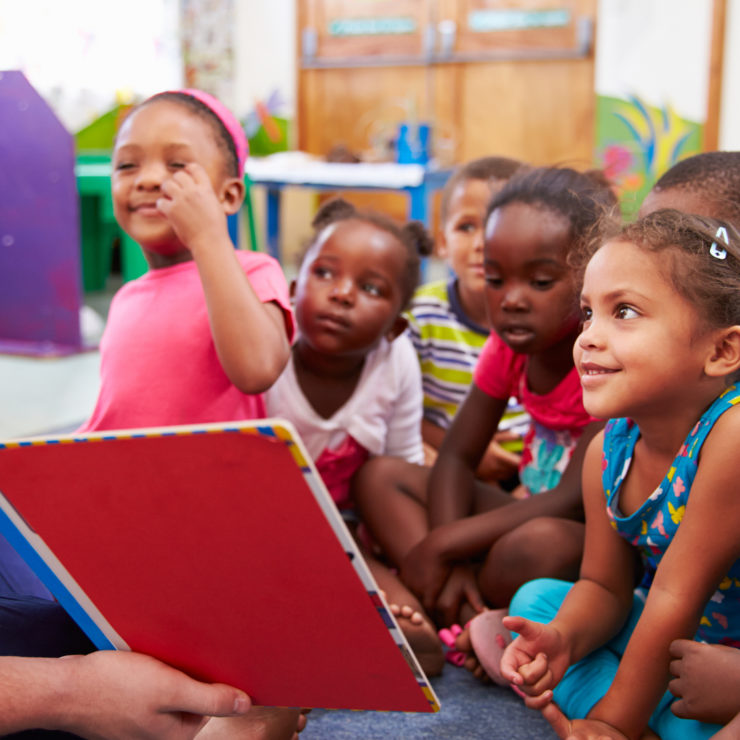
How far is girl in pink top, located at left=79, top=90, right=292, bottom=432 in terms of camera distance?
108 cm

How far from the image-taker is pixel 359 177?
129 inches

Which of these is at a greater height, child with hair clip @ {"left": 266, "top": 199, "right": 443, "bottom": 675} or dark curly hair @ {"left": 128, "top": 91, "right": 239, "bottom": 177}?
dark curly hair @ {"left": 128, "top": 91, "right": 239, "bottom": 177}

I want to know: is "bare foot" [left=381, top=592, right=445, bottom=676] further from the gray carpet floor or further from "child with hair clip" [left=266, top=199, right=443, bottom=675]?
"child with hair clip" [left=266, top=199, right=443, bottom=675]

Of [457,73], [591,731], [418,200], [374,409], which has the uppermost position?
[457,73]

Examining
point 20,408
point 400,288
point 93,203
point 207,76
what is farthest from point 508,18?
point 400,288

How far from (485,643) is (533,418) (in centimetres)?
34

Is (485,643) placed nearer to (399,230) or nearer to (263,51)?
(399,230)

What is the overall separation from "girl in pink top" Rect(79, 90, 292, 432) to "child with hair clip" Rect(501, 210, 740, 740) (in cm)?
40

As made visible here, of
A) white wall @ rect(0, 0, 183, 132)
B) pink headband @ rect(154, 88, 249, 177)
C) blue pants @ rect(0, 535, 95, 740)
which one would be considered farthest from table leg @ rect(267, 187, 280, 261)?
blue pants @ rect(0, 535, 95, 740)

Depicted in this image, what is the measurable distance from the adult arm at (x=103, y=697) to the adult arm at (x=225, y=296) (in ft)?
1.28

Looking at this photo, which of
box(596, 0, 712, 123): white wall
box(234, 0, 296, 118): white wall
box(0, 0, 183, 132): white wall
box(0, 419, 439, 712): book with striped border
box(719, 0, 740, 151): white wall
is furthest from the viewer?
box(234, 0, 296, 118): white wall

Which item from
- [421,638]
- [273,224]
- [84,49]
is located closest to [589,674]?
[421,638]

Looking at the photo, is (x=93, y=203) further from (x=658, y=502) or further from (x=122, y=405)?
(x=658, y=502)

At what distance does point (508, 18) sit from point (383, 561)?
4.64m
